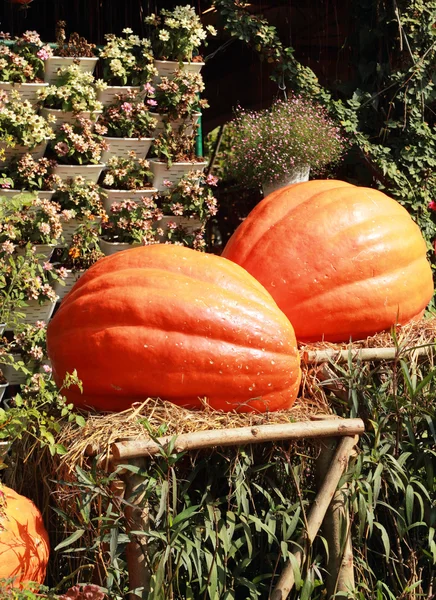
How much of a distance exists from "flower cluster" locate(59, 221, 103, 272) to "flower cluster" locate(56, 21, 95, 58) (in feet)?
2.75

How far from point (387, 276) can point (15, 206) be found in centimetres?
138

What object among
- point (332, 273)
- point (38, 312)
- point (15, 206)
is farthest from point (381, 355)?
point (38, 312)

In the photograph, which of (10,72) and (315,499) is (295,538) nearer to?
(315,499)

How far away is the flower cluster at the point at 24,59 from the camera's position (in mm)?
3875

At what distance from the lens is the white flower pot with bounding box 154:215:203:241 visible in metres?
4.41

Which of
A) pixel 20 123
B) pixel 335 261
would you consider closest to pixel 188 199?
pixel 20 123

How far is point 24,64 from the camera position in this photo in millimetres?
3900

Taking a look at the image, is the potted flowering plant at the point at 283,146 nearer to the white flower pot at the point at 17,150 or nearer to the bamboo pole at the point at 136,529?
the white flower pot at the point at 17,150

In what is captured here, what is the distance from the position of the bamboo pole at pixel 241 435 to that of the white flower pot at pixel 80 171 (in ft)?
7.11

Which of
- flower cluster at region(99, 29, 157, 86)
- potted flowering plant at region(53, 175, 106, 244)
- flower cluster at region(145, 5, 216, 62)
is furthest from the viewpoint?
flower cluster at region(145, 5, 216, 62)

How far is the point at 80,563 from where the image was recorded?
2332 mm

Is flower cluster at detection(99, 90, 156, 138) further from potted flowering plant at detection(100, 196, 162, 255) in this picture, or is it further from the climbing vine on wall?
the climbing vine on wall

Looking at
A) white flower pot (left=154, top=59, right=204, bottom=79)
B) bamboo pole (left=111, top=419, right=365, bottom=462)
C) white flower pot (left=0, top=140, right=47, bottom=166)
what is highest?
white flower pot (left=154, top=59, right=204, bottom=79)

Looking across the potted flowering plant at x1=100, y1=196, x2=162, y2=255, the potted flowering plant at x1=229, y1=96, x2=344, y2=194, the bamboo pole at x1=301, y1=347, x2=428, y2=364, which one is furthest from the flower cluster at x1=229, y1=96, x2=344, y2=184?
the bamboo pole at x1=301, y1=347, x2=428, y2=364
